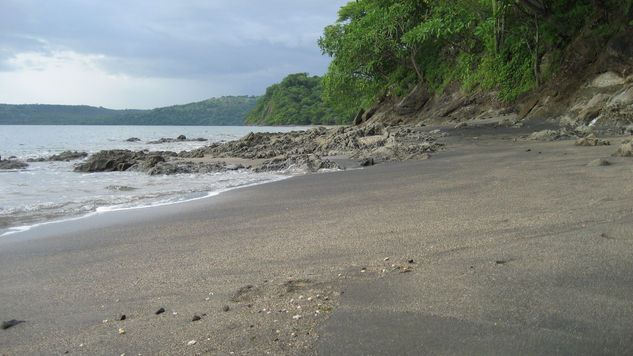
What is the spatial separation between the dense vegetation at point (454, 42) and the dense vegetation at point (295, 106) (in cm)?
3956

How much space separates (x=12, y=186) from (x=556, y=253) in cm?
926

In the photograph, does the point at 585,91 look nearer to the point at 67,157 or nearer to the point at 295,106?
the point at 67,157

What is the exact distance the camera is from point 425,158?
8609 millimetres

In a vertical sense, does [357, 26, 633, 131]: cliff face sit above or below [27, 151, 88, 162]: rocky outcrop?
above

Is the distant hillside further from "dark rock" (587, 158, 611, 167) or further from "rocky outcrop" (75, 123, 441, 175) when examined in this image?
"dark rock" (587, 158, 611, 167)

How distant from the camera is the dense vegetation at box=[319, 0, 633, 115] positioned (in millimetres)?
14859

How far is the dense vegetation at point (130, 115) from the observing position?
105875 millimetres

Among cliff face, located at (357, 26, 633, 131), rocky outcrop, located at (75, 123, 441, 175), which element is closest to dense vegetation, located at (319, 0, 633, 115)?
cliff face, located at (357, 26, 633, 131)

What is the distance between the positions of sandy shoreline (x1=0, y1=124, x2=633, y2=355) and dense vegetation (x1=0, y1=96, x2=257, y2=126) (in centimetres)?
12199

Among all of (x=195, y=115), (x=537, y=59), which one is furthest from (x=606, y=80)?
(x=195, y=115)

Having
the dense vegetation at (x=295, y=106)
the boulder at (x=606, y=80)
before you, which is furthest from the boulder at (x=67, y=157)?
the dense vegetation at (x=295, y=106)

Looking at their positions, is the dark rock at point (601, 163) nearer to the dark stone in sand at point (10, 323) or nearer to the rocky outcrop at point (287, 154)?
the rocky outcrop at point (287, 154)

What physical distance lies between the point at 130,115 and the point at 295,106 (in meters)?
65.2

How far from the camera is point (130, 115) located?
130500 mm
